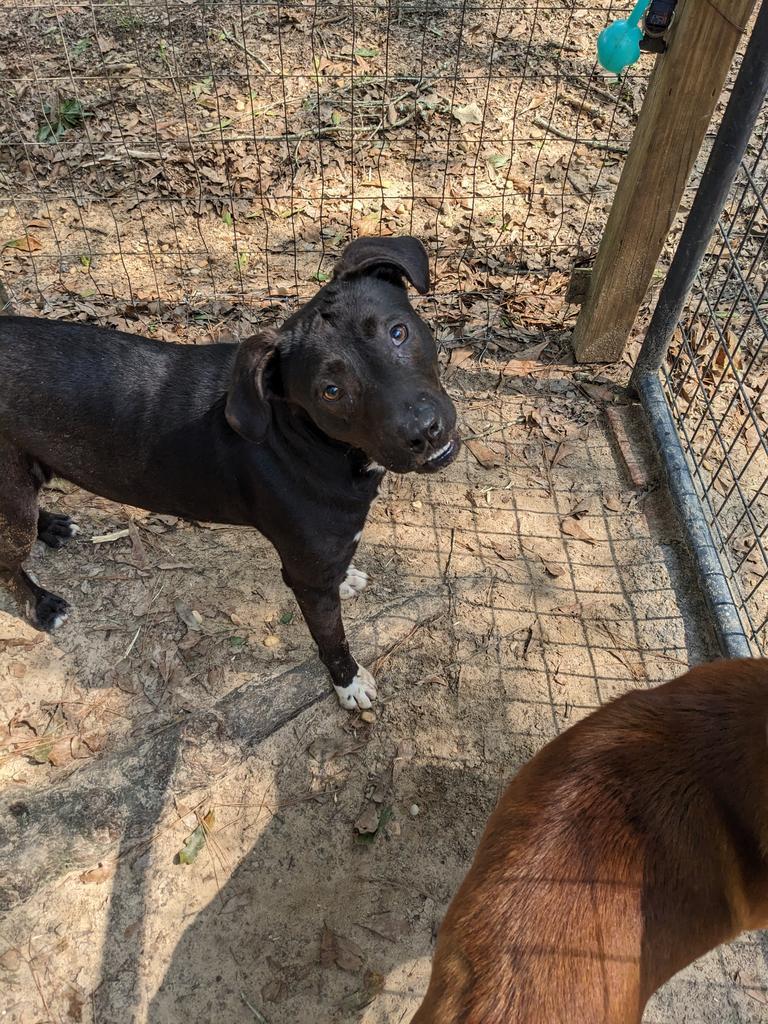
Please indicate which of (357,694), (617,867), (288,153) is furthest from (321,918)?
(288,153)

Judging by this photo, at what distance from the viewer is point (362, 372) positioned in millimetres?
2822

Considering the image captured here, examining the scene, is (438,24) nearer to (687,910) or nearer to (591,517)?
(591,517)

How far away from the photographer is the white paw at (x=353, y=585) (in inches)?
163

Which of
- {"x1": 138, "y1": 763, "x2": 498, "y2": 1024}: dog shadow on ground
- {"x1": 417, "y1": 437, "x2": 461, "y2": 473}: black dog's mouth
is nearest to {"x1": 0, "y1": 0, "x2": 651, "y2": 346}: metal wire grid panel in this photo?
{"x1": 417, "y1": 437, "x2": 461, "y2": 473}: black dog's mouth

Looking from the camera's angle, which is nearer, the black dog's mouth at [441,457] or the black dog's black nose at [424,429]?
the black dog's black nose at [424,429]

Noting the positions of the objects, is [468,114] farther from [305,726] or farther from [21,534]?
[305,726]

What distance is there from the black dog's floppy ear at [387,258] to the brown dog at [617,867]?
185 centimetres

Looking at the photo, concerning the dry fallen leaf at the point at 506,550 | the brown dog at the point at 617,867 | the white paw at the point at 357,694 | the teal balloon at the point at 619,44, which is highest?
the teal balloon at the point at 619,44

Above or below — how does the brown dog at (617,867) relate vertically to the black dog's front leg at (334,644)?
above

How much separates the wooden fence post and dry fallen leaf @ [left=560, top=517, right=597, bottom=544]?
1.37m

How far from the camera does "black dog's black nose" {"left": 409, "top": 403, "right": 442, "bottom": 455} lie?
2.74 meters

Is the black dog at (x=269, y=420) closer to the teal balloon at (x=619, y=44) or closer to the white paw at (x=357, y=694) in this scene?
the white paw at (x=357, y=694)

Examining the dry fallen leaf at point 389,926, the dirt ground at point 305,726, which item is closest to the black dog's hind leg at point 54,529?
the dirt ground at point 305,726

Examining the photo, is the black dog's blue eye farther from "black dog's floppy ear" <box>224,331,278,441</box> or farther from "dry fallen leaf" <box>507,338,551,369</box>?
"dry fallen leaf" <box>507,338,551,369</box>
